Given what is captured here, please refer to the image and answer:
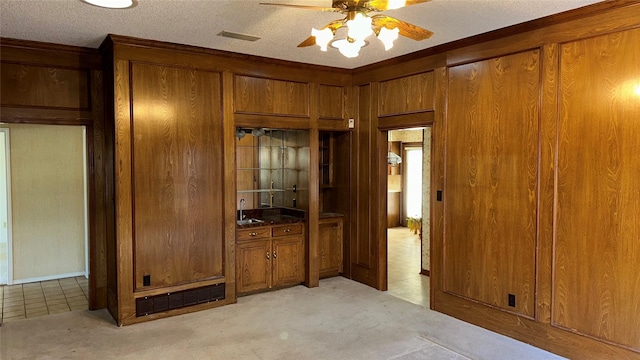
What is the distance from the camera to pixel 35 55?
4.04 metres

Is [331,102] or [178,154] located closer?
[178,154]

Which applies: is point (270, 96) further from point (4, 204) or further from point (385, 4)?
point (4, 204)

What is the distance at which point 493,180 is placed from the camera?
380 centimetres

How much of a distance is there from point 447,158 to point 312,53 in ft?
5.96

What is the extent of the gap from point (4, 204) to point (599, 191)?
6.61 metres

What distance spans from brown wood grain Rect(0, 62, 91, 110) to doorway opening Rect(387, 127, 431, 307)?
13.4 feet

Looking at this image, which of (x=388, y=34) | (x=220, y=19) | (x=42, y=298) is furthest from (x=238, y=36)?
(x=42, y=298)

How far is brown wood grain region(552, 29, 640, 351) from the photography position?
2.96 m

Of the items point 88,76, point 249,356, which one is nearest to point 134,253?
point 249,356

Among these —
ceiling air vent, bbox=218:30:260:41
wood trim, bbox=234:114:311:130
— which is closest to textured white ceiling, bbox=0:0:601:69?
ceiling air vent, bbox=218:30:260:41

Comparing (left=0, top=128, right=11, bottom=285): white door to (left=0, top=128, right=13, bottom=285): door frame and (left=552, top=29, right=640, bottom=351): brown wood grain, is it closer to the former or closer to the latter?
(left=0, top=128, right=13, bottom=285): door frame

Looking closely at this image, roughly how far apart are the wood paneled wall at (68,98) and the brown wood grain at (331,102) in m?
2.45

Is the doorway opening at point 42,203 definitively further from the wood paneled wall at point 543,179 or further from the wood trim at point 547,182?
the wood trim at point 547,182

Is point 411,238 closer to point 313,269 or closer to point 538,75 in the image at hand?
point 313,269
